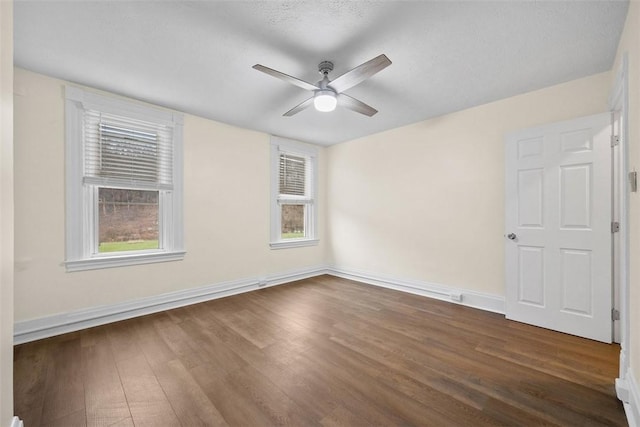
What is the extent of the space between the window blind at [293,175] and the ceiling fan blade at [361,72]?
8.00 ft

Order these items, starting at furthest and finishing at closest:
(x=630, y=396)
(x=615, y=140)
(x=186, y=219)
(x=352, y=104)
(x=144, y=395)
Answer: (x=186, y=219) < (x=352, y=104) < (x=615, y=140) < (x=144, y=395) < (x=630, y=396)

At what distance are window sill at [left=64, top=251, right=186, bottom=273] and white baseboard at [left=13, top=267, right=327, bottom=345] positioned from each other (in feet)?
1.42

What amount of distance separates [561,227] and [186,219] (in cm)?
425

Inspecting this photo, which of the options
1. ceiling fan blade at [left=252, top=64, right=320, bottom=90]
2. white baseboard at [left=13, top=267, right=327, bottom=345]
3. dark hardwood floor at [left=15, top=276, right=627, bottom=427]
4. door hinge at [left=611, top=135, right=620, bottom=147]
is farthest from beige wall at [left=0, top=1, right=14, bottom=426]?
door hinge at [left=611, top=135, right=620, bottom=147]

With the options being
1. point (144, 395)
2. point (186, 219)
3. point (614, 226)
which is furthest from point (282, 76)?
point (614, 226)

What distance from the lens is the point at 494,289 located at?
312 cm

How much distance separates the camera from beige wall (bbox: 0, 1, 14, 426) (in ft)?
3.79

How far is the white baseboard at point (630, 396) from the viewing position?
140 cm

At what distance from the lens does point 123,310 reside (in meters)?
2.92

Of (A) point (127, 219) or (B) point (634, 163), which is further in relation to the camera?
(A) point (127, 219)

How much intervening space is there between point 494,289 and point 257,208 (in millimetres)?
3403

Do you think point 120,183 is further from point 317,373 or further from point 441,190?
point 441,190

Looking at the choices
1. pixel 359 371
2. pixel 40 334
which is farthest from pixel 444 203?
pixel 40 334

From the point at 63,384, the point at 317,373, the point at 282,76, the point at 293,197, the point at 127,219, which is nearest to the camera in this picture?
the point at 63,384
